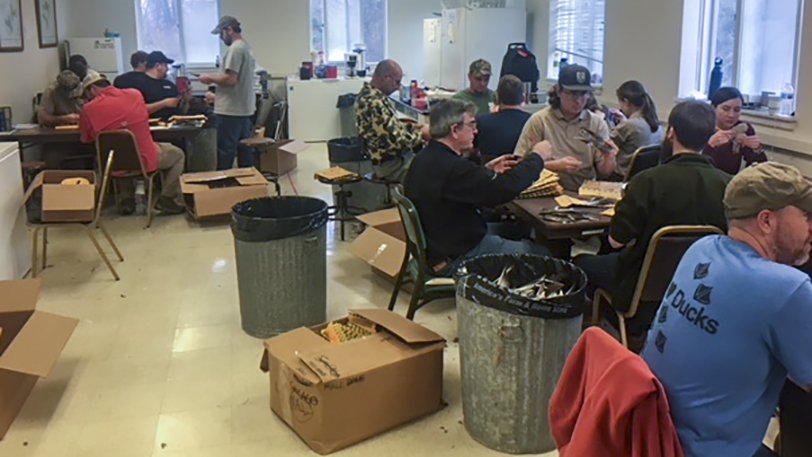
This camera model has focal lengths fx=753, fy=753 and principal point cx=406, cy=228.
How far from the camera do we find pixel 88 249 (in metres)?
5.13

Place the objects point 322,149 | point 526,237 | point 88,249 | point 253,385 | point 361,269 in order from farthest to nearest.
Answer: point 322,149
point 88,249
point 361,269
point 526,237
point 253,385

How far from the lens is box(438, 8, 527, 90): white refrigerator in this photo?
8.02 metres

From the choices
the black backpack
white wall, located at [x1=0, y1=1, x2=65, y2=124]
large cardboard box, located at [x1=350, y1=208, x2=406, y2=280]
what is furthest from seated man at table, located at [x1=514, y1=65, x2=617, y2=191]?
white wall, located at [x1=0, y1=1, x2=65, y2=124]

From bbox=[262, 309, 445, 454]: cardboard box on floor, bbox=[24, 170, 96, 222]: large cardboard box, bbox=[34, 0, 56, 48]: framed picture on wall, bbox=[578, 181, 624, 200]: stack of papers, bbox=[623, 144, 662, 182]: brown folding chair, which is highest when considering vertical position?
bbox=[34, 0, 56, 48]: framed picture on wall

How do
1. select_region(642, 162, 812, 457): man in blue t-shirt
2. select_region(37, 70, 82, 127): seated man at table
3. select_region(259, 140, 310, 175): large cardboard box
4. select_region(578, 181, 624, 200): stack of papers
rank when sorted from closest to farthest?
select_region(642, 162, 812, 457): man in blue t-shirt < select_region(578, 181, 624, 200): stack of papers < select_region(37, 70, 82, 127): seated man at table < select_region(259, 140, 310, 175): large cardboard box

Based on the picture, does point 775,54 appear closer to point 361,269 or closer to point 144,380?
point 361,269

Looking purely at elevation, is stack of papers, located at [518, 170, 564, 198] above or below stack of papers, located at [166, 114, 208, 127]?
below

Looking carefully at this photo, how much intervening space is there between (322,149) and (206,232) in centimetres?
384

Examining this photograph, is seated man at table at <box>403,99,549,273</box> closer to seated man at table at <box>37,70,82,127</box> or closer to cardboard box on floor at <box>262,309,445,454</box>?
cardboard box on floor at <box>262,309,445,454</box>

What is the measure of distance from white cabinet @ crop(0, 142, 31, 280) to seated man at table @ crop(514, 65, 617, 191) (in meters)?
2.85

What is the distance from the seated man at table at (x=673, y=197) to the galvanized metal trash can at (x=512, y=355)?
0.26 m

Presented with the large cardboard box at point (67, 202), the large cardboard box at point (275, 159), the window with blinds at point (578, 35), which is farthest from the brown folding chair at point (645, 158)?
the large cardboard box at point (275, 159)

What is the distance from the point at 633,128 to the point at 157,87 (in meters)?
4.28

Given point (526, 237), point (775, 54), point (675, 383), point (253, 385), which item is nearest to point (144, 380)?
point (253, 385)
